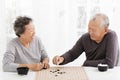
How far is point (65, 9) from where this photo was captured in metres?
3.79

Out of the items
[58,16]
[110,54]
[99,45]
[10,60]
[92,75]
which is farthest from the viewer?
[58,16]

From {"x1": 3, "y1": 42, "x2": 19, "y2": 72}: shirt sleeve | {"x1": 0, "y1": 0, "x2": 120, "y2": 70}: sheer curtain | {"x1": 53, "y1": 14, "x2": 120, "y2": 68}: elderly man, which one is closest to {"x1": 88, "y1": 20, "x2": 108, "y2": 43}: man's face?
{"x1": 53, "y1": 14, "x2": 120, "y2": 68}: elderly man

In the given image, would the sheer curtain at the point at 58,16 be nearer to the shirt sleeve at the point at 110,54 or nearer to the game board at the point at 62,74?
the shirt sleeve at the point at 110,54

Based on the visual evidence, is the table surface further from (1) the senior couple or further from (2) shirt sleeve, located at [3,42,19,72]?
(1) the senior couple

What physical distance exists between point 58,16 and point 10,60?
4.51ft

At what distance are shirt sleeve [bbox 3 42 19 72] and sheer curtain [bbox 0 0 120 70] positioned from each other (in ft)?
3.83

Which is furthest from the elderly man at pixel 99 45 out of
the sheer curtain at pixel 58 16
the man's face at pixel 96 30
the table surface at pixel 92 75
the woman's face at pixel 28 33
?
the sheer curtain at pixel 58 16

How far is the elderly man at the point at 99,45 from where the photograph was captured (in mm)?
2751

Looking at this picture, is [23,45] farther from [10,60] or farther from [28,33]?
[10,60]

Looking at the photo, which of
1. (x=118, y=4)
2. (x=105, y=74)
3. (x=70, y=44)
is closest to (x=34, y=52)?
(x=105, y=74)

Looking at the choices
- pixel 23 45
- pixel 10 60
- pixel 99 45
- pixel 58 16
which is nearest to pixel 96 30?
pixel 99 45

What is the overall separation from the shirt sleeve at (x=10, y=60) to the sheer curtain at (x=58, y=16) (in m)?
1.17

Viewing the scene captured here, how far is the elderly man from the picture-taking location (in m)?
2.75

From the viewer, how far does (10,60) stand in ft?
8.59
